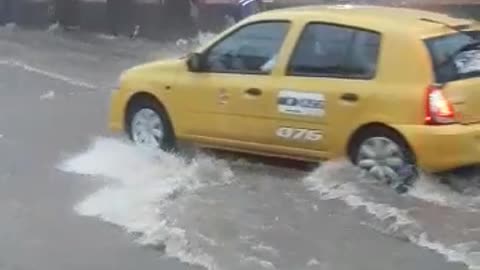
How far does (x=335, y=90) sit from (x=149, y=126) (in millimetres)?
2565

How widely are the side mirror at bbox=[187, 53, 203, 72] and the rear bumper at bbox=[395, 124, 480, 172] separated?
2.56 m

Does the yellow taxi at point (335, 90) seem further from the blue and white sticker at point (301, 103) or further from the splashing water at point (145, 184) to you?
the splashing water at point (145, 184)

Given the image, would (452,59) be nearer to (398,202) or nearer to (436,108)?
(436,108)

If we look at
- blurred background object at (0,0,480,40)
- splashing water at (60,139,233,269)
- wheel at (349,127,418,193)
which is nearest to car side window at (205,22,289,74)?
splashing water at (60,139,233,269)

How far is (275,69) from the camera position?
416 inches

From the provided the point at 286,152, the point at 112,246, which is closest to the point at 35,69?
the point at 286,152

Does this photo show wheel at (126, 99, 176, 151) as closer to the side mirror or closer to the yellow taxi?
the yellow taxi

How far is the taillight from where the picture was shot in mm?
9461

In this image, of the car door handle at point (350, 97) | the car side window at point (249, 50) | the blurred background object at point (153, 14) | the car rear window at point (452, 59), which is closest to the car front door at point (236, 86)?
the car side window at point (249, 50)

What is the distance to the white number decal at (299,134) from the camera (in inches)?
402

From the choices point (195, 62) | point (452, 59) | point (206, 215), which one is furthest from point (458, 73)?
point (195, 62)

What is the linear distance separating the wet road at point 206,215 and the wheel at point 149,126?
7.2 inches

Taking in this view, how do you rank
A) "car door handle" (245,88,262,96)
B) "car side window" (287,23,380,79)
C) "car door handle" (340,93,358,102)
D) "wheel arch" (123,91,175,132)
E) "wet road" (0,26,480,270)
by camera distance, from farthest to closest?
"wheel arch" (123,91,175,132), "car door handle" (245,88,262,96), "car side window" (287,23,380,79), "car door handle" (340,93,358,102), "wet road" (0,26,480,270)

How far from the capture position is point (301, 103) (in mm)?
10250
